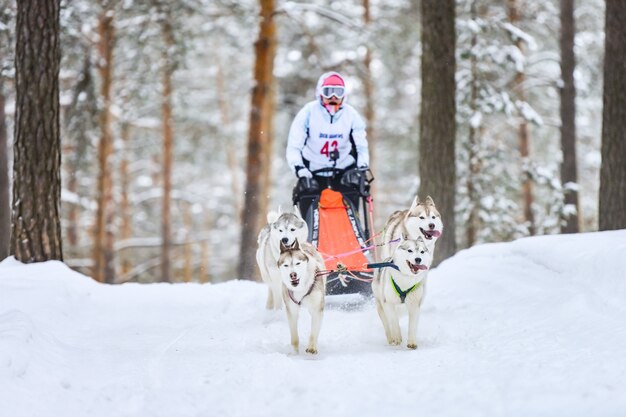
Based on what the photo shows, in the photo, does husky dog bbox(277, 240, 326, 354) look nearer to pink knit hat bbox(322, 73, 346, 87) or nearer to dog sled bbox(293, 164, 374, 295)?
dog sled bbox(293, 164, 374, 295)

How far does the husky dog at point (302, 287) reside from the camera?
454cm

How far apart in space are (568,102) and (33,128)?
32.4 feet

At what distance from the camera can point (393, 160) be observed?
21969 millimetres

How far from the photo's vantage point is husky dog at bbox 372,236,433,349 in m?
4.61

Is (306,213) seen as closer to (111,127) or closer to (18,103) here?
(18,103)

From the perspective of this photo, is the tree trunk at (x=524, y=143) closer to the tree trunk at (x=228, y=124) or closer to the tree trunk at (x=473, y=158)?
the tree trunk at (x=473, y=158)

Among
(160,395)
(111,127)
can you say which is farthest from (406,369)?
(111,127)

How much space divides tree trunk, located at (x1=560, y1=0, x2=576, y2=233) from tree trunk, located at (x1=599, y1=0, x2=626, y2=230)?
4546 mm

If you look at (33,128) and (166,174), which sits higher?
(33,128)

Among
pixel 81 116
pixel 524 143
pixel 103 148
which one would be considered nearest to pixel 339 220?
pixel 81 116

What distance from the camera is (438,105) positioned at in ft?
28.7

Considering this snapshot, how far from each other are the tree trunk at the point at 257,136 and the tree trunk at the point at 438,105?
14.2ft

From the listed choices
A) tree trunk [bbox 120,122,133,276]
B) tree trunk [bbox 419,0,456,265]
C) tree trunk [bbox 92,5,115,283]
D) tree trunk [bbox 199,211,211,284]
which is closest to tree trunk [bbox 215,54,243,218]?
tree trunk [bbox 199,211,211,284]

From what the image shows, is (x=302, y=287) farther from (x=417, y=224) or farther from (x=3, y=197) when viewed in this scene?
(x=3, y=197)
